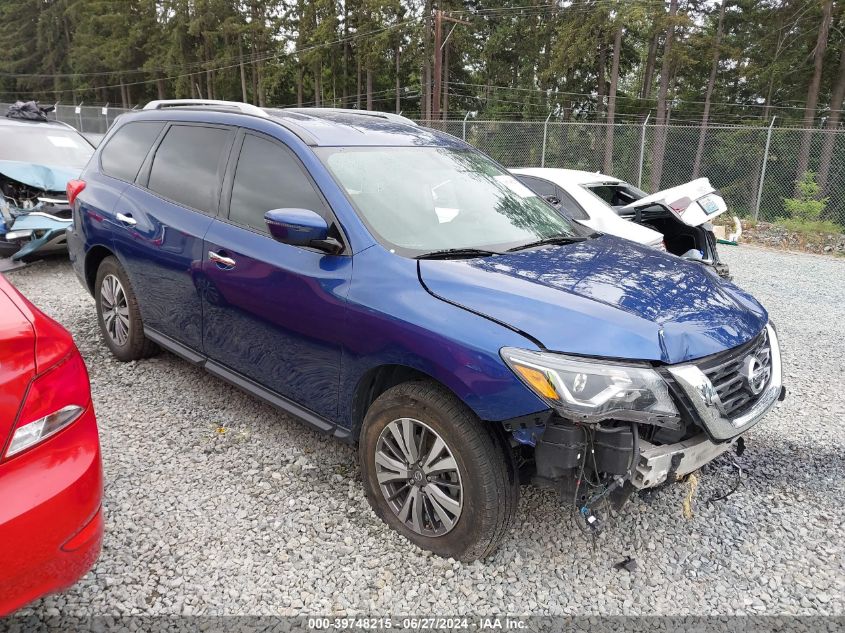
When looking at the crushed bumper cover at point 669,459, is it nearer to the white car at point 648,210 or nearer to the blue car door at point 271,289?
the blue car door at point 271,289

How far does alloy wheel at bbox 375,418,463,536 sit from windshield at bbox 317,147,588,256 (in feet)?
2.66

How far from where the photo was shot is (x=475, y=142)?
18672 millimetres

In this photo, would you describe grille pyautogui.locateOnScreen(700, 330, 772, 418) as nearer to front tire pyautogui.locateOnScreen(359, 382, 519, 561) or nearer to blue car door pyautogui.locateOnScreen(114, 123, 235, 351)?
front tire pyautogui.locateOnScreen(359, 382, 519, 561)

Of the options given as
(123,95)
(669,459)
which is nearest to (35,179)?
(669,459)

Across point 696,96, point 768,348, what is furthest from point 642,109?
point 768,348

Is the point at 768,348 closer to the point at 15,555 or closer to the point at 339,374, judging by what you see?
the point at 339,374

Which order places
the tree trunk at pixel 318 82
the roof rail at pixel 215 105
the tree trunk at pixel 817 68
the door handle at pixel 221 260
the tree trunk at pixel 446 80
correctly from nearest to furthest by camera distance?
the door handle at pixel 221 260, the roof rail at pixel 215 105, the tree trunk at pixel 817 68, the tree trunk at pixel 446 80, the tree trunk at pixel 318 82

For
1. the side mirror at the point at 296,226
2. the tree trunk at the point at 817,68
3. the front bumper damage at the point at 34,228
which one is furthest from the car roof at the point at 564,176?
the tree trunk at the point at 817,68

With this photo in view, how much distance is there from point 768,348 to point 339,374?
1988 millimetres

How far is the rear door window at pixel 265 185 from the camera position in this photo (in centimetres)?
297

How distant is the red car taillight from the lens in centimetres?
171

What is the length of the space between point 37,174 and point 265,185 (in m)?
6.16

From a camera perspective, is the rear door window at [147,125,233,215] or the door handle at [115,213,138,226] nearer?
the rear door window at [147,125,233,215]

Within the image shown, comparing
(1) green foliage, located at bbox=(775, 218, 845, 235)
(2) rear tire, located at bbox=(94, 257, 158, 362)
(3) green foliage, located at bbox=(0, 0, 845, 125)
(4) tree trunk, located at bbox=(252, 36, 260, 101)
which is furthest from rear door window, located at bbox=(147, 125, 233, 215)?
(4) tree trunk, located at bbox=(252, 36, 260, 101)
